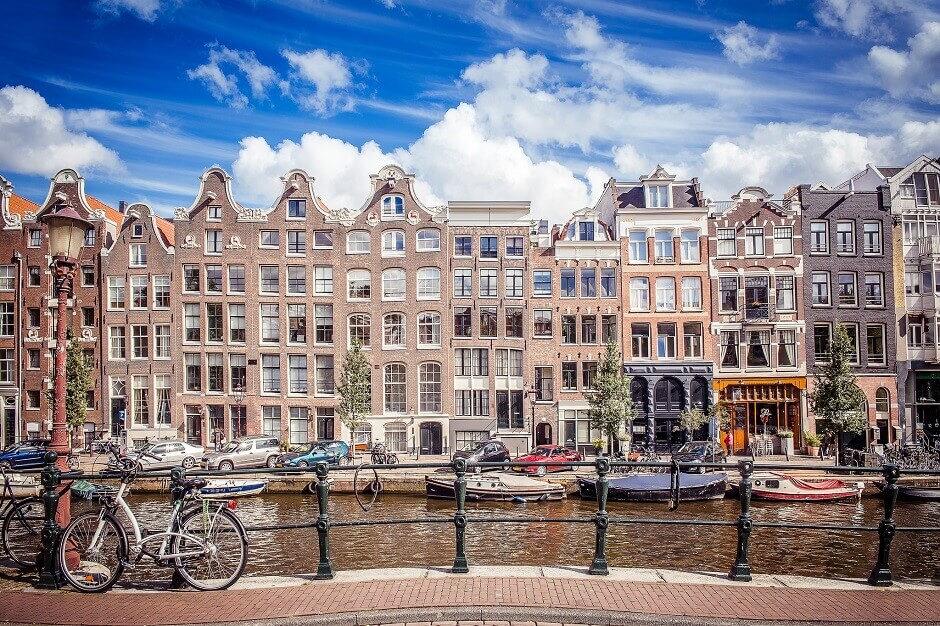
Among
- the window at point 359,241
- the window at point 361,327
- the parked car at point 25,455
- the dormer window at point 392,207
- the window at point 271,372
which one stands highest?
the dormer window at point 392,207

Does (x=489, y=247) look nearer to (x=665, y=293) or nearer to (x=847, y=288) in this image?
(x=665, y=293)

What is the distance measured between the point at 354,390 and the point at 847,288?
98.2 feet

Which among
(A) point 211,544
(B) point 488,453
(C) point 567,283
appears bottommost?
(B) point 488,453

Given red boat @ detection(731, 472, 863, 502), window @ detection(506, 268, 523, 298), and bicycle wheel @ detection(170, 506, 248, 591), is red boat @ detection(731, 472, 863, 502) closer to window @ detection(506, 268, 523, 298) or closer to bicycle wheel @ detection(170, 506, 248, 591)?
window @ detection(506, 268, 523, 298)

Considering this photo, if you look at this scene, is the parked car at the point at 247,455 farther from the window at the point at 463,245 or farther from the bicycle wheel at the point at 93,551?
the bicycle wheel at the point at 93,551

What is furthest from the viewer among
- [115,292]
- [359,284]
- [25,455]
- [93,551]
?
[115,292]

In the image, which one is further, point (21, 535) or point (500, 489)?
point (500, 489)

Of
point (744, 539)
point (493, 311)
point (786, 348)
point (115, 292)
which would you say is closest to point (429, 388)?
point (493, 311)

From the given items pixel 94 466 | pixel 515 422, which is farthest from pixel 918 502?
pixel 94 466

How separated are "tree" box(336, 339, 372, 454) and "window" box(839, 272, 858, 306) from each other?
28608mm

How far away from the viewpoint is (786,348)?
42.0m

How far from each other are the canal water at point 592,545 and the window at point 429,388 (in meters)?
16.3

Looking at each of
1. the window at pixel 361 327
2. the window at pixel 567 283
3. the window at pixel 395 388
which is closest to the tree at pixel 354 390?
the window at pixel 395 388

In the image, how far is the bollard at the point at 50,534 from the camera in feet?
27.9
